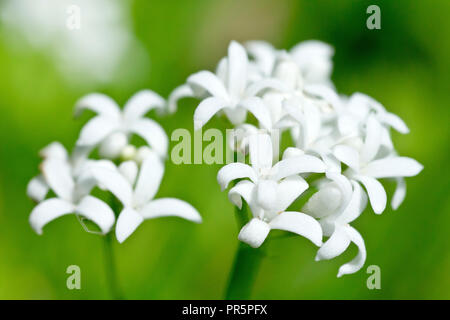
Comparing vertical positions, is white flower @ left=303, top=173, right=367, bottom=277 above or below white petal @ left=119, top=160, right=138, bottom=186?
below

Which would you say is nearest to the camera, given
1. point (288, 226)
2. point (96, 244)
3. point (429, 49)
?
point (288, 226)

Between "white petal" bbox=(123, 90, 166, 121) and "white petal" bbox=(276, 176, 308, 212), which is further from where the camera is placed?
"white petal" bbox=(123, 90, 166, 121)

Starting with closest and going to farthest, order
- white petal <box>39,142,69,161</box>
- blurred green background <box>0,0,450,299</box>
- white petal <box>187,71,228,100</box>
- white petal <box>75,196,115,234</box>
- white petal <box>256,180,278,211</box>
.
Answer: white petal <box>256,180,278,211</box>, white petal <box>75,196,115,234</box>, white petal <box>187,71,228,100</box>, white petal <box>39,142,69,161</box>, blurred green background <box>0,0,450,299</box>

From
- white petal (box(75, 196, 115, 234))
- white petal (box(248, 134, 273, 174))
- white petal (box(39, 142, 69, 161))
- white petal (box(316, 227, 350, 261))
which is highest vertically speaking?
white petal (box(39, 142, 69, 161))

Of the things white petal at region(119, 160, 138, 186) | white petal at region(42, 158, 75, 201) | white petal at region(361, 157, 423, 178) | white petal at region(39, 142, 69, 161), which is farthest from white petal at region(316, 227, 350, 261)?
white petal at region(39, 142, 69, 161)

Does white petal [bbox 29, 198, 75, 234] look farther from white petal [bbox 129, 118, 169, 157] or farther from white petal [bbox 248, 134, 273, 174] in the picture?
white petal [bbox 248, 134, 273, 174]

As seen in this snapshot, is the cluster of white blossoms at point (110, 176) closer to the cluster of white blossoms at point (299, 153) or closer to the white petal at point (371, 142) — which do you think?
the cluster of white blossoms at point (299, 153)

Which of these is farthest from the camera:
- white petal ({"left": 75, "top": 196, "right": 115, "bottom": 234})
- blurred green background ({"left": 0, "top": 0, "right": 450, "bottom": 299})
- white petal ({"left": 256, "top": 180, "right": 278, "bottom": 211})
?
blurred green background ({"left": 0, "top": 0, "right": 450, "bottom": 299})
